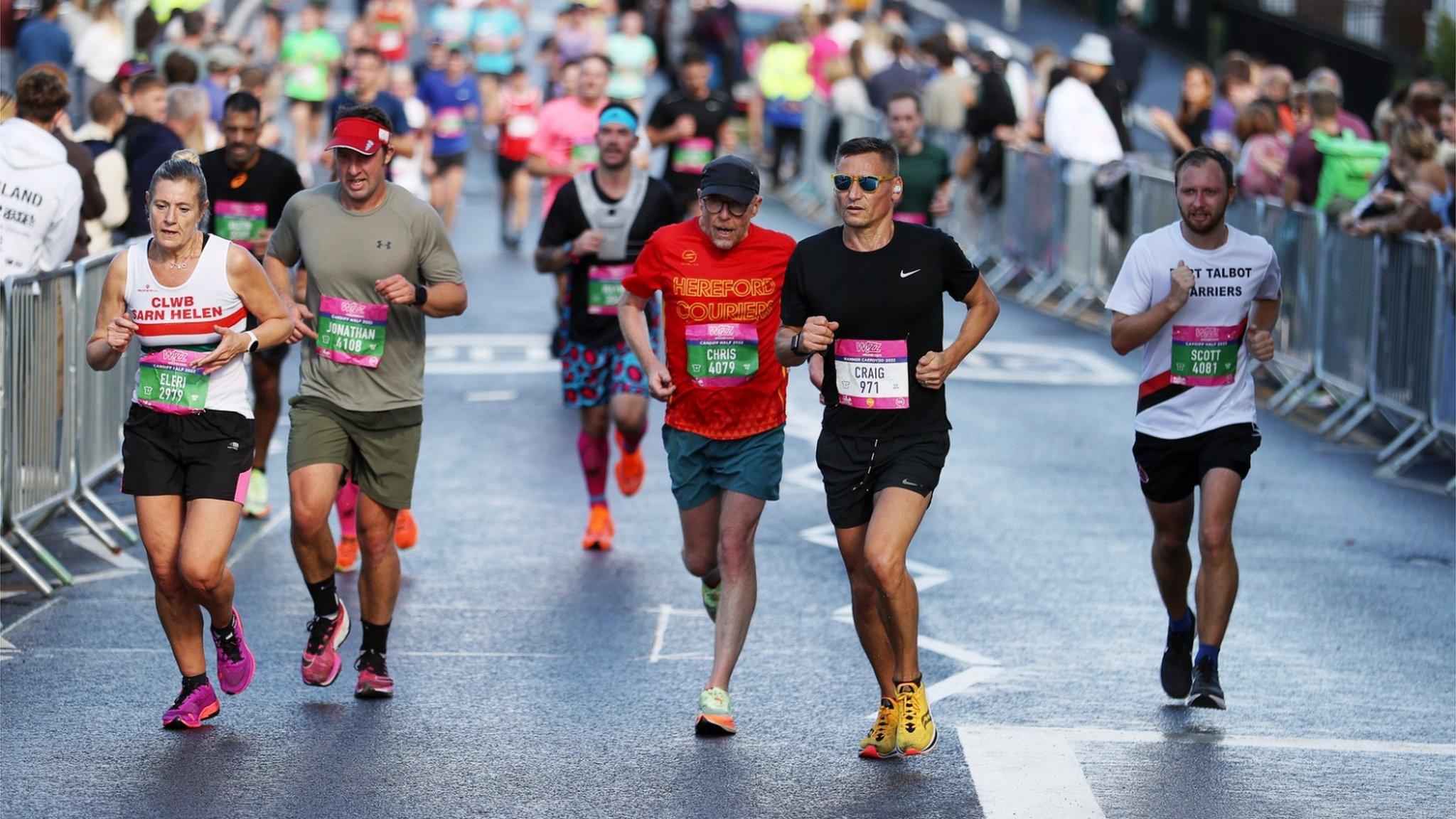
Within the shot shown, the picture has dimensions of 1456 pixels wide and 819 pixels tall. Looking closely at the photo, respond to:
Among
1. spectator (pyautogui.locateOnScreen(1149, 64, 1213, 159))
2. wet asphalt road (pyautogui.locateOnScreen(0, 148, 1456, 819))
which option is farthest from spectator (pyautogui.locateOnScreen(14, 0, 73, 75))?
spectator (pyautogui.locateOnScreen(1149, 64, 1213, 159))

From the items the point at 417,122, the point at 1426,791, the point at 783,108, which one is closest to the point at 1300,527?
the point at 1426,791

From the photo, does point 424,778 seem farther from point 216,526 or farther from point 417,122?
point 417,122

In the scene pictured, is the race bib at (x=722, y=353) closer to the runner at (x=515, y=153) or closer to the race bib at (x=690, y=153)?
the race bib at (x=690, y=153)

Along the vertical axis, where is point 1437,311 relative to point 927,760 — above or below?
above

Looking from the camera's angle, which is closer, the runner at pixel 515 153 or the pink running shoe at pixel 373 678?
the pink running shoe at pixel 373 678

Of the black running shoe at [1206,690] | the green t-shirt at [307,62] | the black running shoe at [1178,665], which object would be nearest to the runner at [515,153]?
the green t-shirt at [307,62]

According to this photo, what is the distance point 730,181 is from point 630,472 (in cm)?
376

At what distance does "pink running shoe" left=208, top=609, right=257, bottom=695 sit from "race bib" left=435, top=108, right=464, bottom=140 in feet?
48.5

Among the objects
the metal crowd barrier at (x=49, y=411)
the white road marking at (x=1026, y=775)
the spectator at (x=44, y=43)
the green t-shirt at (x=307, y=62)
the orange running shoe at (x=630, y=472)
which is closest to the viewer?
the white road marking at (x=1026, y=775)

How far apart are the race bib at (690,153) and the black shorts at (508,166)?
6328mm

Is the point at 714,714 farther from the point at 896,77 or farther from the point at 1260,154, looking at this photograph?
the point at 896,77

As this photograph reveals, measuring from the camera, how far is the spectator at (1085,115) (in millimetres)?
19312

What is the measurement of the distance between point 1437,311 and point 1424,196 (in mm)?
757

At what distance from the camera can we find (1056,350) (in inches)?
699
